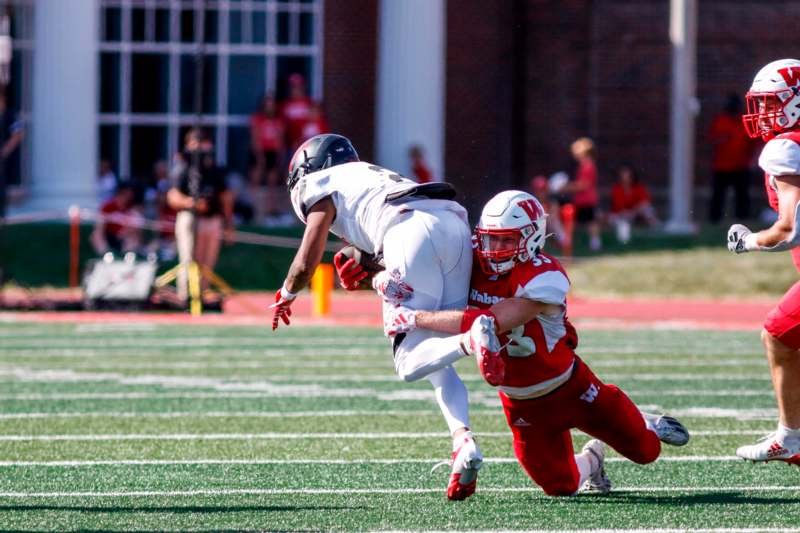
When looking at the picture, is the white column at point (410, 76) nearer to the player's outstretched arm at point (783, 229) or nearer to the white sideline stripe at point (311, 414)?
the white sideline stripe at point (311, 414)

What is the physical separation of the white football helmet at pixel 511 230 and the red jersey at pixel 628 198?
16303 millimetres

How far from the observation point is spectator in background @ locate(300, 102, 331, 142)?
21.1 meters

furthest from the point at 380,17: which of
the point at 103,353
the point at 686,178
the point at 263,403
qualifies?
the point at 263,403

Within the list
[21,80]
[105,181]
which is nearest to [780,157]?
[105,181]

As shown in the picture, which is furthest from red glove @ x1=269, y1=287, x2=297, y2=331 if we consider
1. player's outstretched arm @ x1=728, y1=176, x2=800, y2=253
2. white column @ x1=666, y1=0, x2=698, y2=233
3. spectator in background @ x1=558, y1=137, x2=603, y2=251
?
white column @ x1=666, y1=0, x2=698, y2=233

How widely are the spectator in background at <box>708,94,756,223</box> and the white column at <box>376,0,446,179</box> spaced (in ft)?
13.1

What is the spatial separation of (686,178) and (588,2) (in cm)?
464

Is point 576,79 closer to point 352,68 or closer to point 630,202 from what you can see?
point 630,202

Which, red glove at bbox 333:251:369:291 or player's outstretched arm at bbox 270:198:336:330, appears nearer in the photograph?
player's outstretched arm at bbox 270:198:336:330

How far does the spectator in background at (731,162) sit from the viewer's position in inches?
867

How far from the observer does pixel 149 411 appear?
30.2ft

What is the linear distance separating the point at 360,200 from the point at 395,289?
470 millimetres

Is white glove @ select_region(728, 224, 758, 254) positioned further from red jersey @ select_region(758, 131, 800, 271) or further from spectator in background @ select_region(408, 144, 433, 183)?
spectator in background @ select_region(408, 144, 433, 183)

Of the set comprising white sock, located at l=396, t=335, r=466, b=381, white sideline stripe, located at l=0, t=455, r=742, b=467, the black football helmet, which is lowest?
white sideline stripe, located at l=0, t=455, r=742, b=467
